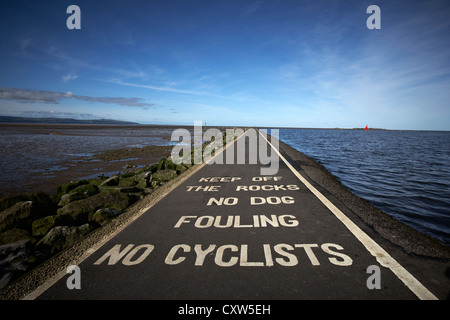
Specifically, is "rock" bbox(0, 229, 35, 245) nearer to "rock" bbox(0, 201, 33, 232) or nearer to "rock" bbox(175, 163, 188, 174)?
"rock" bbox(0, 201, 33, 232)

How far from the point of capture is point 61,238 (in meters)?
3.83

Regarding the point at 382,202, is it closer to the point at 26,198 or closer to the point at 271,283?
the point at 271,283

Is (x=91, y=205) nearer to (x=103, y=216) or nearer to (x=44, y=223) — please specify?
(x=103, y=216)

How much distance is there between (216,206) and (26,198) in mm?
5354

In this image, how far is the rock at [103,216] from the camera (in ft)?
14.9

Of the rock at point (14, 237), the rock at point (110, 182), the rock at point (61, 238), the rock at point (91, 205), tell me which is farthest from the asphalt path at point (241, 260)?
the rock at point (110, 182)

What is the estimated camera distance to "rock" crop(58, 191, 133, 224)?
16.0 feet

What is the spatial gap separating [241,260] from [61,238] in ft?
10.7

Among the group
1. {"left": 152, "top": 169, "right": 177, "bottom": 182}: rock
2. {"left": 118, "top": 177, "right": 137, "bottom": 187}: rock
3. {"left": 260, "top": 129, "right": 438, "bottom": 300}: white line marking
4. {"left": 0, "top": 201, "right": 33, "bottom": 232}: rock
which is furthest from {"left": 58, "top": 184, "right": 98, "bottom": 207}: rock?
{"left": 260, "top": 129, "right": 438, "bottom": 300}: white line marking

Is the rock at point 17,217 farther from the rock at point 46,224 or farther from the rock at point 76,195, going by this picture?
the rock at point 76,195

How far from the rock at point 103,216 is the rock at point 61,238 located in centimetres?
49

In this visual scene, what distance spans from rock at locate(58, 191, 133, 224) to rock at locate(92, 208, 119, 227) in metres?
0.36

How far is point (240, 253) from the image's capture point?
10.0 feet
